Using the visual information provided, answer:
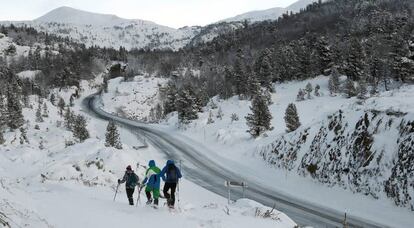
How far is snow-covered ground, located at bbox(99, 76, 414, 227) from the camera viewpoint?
54.2 feet

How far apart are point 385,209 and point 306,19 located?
146172 millimetres

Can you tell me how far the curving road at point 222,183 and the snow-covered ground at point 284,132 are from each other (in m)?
0.62

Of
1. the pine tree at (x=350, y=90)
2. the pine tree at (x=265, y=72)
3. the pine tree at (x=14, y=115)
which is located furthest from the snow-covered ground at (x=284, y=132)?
the pine tree at (x=14, y=115)

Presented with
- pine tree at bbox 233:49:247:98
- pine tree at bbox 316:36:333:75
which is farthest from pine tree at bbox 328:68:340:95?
pine tree at bbox 233:49:247:98

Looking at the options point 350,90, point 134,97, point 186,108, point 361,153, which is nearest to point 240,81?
point 186,108

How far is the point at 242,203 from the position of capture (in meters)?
13.5

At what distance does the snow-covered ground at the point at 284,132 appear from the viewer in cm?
1652

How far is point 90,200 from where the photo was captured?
12.8m

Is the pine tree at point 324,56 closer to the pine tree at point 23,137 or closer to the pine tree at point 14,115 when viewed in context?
the pine tree at point 23,137

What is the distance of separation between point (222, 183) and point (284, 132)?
26.2 feet

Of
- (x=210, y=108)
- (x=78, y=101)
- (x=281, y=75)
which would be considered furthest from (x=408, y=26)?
(x=78, y=101)

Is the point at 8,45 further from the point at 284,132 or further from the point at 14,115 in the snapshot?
the point at 284,132

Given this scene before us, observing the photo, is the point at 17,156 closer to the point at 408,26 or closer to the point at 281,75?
the point at 281,75

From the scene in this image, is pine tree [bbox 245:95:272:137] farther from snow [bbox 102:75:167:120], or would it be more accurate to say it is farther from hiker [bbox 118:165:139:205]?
snow [bbox 102:75:167:120]
